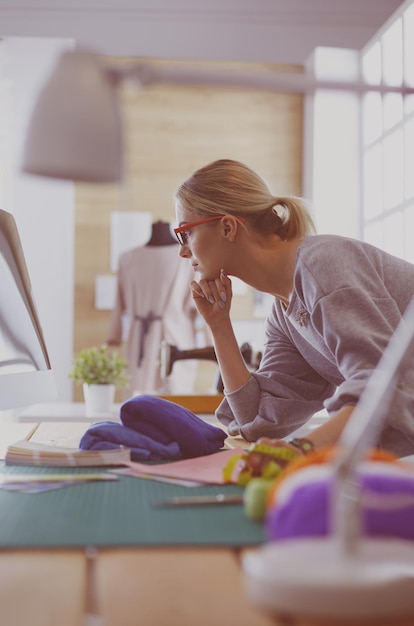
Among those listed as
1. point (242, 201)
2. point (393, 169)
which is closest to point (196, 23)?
point (393, 169)

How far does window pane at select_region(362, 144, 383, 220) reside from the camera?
181 inches

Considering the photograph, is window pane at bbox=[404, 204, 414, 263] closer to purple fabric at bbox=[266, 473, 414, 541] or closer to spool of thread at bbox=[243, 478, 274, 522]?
spool of thread at bbox=[243, 478, 274, 522]

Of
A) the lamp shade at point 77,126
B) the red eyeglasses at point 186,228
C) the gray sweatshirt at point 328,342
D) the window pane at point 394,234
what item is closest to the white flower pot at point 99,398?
the gray sweatshirt at point 328,342

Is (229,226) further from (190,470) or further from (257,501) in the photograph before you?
(257,501)

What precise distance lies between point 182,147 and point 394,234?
1.71m

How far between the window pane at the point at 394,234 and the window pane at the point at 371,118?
23.3 inches

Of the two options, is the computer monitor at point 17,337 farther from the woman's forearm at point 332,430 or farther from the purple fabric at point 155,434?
the woman's forearm at point 332,430

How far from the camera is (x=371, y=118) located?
4.78 m

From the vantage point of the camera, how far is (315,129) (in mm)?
5102

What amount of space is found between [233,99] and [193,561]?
4.93m

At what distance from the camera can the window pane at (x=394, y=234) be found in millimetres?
4121

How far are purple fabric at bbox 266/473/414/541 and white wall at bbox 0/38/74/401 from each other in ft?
14.5

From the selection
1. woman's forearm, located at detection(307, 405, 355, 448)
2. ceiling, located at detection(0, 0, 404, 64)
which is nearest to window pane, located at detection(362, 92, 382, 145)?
ceiling, located at detection(0, 0, 404, 64)

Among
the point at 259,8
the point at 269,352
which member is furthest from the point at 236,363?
the point at 259,8
